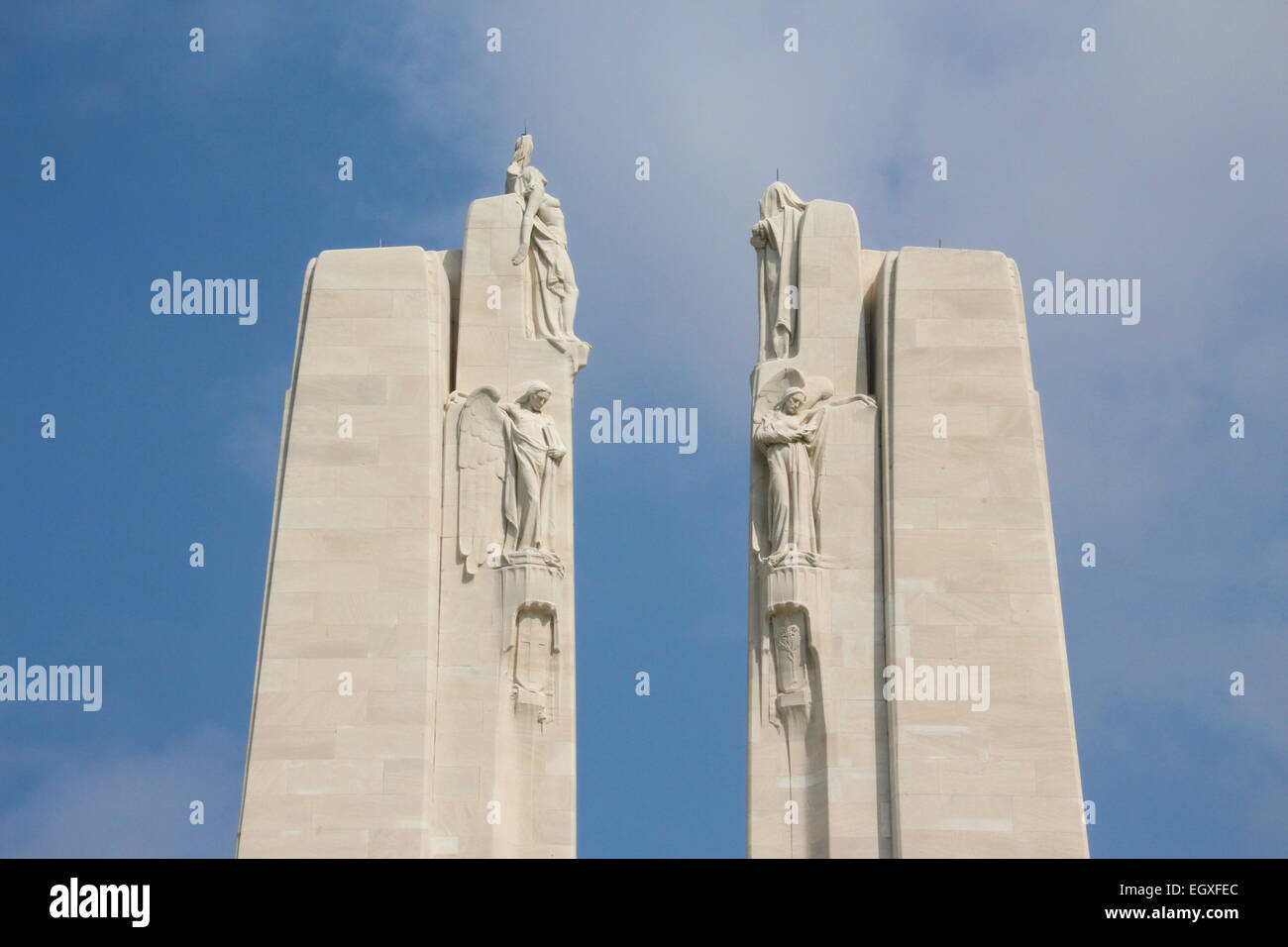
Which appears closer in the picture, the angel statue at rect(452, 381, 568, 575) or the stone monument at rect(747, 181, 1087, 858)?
the stone monument at rect(747, 181, 1087, 858)

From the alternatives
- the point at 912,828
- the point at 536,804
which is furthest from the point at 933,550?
the point at 536,804

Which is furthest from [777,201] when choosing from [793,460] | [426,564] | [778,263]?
[426,564]

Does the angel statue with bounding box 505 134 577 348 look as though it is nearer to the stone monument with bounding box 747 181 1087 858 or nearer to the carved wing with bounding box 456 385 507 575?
the carved wing with bounding box 456 385 507 575

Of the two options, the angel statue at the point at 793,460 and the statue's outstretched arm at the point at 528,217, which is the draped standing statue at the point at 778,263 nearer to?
the angel statue at the point at 793,460

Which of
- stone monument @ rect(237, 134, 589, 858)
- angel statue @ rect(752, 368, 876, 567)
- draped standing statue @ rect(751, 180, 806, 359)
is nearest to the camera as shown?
stone monument @ rect(237, 134, 589, 858)

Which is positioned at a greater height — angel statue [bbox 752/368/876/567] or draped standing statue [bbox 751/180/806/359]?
draped standing statue [bbox 751/180/806/359]

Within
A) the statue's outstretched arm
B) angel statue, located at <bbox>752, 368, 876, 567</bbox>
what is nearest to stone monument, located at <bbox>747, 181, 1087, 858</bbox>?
angel statue, located at <bbox>752, 368, 876, 567</bbox>

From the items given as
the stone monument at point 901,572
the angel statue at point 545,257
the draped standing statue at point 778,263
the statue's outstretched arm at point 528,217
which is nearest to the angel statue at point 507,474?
the angel statue at point 545,257

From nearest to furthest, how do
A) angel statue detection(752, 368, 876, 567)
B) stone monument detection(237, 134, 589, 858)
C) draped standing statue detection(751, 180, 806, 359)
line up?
stone monument detection(237, 134, 589, 858) < angel statue detection(752, 368, 876, 567) < draped standing statue detection(751, 180, 806, 359)

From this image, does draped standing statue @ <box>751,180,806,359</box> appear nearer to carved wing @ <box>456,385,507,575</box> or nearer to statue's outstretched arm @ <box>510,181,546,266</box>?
→ statue's outstretched arm @ <box>510,181,546,266</box>
